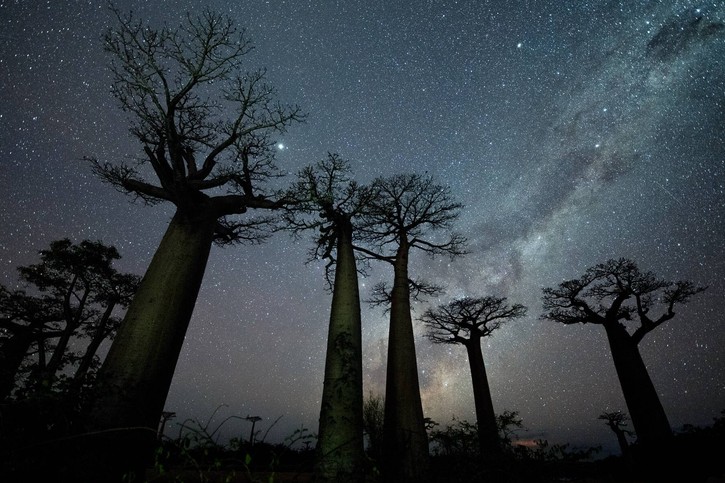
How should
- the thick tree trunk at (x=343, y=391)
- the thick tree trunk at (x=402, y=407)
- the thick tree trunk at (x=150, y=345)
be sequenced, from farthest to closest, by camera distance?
the thick tree trunk at (x=402, y=407), the thick tree trunk at (x=343, y=391), the thick tree trunk at (x=150, y=345)

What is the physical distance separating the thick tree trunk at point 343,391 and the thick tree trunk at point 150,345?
228cm

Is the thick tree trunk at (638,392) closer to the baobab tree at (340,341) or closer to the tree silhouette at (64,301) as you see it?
the baobab tree at (340,341)

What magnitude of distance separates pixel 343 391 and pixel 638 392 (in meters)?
10.2

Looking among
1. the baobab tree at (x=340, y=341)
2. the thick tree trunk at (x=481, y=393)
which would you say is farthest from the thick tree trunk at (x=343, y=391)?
the thick tree trunk at (x=481, y=393)

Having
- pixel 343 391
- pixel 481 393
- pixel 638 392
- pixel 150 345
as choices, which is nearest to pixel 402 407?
pixel 343 391

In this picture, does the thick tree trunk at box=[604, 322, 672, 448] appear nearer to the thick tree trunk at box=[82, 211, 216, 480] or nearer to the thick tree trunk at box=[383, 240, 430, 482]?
the thick tree trunk at box=[383, 240, 430, 482]

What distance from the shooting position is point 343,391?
5516mm

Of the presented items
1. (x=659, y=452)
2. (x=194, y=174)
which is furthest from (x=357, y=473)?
A: (x=659, y=452)

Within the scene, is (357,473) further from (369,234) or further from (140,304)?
(369,234)

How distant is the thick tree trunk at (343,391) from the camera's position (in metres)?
4.79

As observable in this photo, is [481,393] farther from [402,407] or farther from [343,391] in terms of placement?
[343,391]

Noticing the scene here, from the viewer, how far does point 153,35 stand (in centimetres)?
587

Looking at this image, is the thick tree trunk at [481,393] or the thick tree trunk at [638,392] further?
the thick tree trunk at [481,393]

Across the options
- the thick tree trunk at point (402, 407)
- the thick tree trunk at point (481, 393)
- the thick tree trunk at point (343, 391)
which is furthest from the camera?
the thick tree trunk at point (481, 393)
